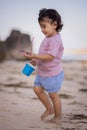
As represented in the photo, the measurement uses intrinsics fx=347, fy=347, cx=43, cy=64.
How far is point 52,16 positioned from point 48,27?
142mm

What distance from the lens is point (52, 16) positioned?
12.8 feet

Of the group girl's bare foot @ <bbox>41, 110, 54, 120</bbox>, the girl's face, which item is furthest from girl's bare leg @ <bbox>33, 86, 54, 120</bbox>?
the girl's face

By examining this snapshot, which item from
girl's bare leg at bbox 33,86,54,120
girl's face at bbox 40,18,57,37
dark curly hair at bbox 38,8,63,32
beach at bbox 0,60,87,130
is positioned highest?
dark curly hair at bbox 38,8,63,32

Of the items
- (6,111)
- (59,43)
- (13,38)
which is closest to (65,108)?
(6,111)

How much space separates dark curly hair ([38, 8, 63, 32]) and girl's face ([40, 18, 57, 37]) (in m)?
0.04

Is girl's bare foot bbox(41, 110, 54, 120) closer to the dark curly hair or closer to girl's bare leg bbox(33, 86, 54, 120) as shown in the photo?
girl's bare leg bbox(33, 86, 54, 120)

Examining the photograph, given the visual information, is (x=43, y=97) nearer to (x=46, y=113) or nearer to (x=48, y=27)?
(x=46, y=113)

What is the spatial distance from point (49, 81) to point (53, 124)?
48 cm

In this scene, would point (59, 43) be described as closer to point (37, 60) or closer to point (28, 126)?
point (37, 60)

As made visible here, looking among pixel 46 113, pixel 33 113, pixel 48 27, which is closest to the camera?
pixel 48 27

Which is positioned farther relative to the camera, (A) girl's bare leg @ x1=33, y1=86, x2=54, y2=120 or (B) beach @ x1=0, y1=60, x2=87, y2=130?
(A) girl's bare leg @ x1=33, y1=86, x2=54, y2=120

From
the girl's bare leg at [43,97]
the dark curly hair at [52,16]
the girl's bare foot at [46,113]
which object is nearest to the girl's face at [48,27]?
the dark curly hair at [52,16]

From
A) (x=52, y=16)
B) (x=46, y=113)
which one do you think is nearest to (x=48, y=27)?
(x=52, y=16)

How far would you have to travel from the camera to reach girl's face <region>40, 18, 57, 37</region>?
385 centimetres
